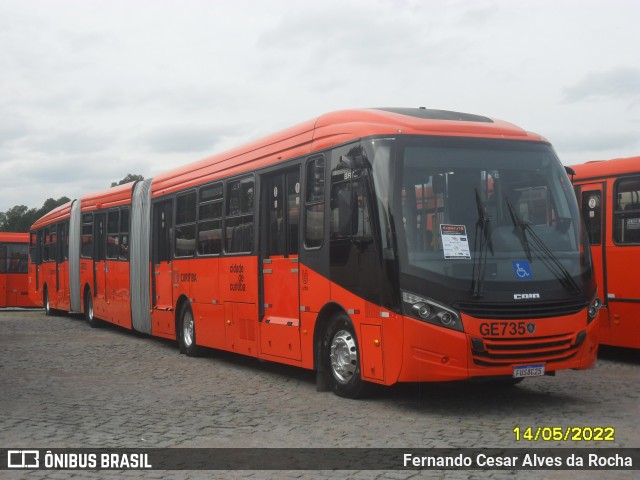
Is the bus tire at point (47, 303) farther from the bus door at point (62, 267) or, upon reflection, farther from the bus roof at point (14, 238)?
the bus roof at point (14, 238)

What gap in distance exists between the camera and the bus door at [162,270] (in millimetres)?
17516

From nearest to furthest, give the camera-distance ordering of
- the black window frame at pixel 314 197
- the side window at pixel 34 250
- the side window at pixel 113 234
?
the black window frame at pixel 314 197 → the side window at pixel 113 234 → the side window at pixel 34 250

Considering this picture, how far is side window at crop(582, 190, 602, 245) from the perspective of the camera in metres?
14.2

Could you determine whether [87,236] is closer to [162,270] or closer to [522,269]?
[162,270]

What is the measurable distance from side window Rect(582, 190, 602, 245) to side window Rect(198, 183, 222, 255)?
560 cm

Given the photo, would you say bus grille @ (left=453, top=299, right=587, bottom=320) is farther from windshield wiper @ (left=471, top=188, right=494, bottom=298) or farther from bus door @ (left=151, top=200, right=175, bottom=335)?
bus door @ (left=151, top=200, right=175, bottom=335)

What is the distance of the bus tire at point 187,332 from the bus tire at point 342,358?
5.48 m

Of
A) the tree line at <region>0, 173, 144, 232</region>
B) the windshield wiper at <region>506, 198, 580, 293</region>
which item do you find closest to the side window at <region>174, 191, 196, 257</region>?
the windshield wiper at <region>506, 198, 580, 293</region>

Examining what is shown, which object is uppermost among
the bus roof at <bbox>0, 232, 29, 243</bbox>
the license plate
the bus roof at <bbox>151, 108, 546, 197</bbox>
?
the bus roof at <bbox>151, 108, 546, 197</bbox>

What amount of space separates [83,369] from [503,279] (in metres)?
7.22

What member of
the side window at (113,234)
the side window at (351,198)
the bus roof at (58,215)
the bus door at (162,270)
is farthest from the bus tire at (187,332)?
the bus roof at (58,215)

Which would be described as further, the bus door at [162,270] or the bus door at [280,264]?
the bus door at [162,270]

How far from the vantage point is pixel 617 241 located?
13820mm

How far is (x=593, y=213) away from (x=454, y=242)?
18.1 feet
